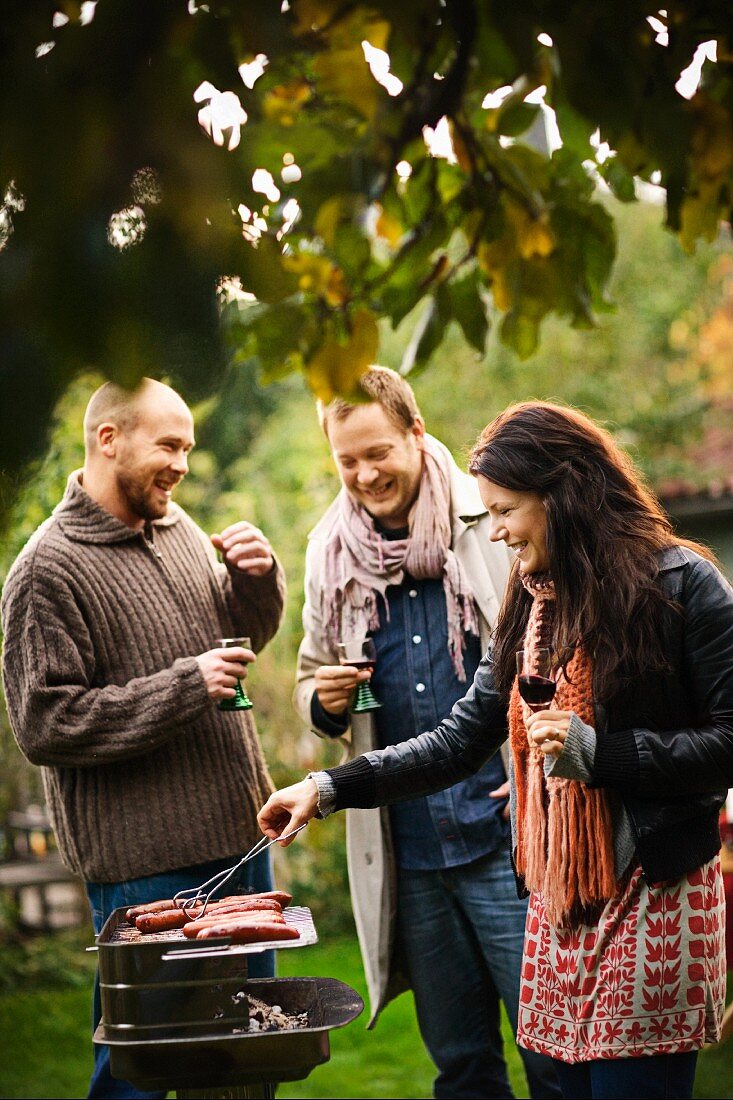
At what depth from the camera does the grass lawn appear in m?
5.09

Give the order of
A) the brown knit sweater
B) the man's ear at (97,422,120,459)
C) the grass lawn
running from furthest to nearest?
1. the grass lawn
2. the man's ear at (97,422,120,459)
3. the brown knit sweater

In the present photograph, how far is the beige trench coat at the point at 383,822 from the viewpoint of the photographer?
11.3 ft

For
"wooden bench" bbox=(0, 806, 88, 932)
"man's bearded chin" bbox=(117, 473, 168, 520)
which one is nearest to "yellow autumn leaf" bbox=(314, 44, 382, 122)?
"man's bearded chin" bbox=(117, 473, 168, 520)

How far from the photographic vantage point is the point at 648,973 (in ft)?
7.82

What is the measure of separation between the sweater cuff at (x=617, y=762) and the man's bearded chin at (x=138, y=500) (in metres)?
1.64

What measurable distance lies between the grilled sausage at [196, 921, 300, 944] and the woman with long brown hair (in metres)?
0.54

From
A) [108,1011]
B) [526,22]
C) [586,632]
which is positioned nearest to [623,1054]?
[586,632]

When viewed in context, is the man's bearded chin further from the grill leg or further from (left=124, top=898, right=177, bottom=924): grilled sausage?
the grill leg

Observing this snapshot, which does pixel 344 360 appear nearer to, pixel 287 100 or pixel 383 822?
pixel 287 100

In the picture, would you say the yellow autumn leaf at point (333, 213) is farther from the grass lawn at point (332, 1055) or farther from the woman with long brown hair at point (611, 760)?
the grass lawn at point (332, 1055)

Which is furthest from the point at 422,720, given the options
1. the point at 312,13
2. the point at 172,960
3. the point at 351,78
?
the point at 312,13

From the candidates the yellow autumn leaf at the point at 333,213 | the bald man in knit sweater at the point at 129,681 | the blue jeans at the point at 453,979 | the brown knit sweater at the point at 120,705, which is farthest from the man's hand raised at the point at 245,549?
A: the yellow autumn leaf at the point at 333,213

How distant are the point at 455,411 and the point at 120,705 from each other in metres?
8.45

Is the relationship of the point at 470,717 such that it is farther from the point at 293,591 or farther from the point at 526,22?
the point at 293,591
